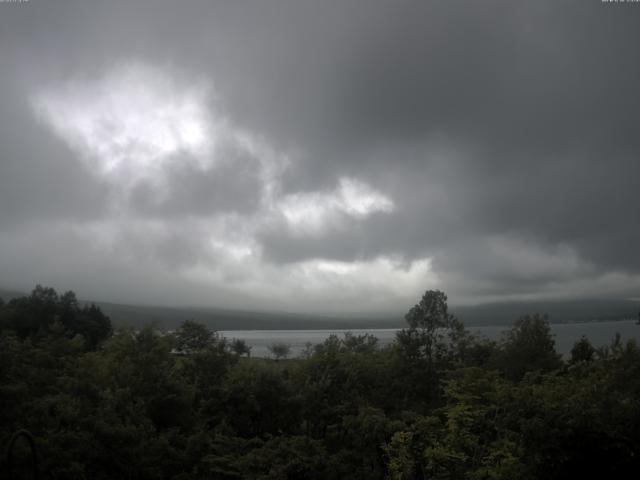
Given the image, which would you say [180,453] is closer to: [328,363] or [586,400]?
[328,363]

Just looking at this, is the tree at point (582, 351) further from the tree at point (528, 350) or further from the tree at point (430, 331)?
the tree at point (430, 331)

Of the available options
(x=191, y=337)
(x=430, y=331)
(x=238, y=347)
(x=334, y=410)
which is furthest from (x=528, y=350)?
(x=238, y=347)

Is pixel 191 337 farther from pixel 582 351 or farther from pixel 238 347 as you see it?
pixel 582 351

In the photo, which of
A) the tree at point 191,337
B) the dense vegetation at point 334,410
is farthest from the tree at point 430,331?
the tree at point 191,337

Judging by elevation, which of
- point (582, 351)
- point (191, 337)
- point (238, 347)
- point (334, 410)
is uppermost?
point (191, 337)

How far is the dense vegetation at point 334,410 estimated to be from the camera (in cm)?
1480

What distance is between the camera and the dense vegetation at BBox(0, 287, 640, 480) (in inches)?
583

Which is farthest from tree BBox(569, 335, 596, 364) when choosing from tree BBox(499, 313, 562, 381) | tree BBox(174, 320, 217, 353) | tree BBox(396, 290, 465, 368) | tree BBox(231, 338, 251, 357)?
tree BBox(174, 320, 217, 353)

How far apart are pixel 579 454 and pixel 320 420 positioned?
14160 millimetres

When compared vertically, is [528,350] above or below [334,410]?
above

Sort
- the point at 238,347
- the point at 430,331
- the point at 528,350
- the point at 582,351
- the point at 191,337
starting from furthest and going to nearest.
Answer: the point at 238,347 → the point at 582,351 → the point at 191,337 → the point at 528,350 → the point at 430,331

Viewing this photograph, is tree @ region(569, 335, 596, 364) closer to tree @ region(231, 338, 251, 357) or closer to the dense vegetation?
the dense vegetation

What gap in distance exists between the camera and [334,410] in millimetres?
24688

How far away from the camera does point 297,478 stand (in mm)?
18422
